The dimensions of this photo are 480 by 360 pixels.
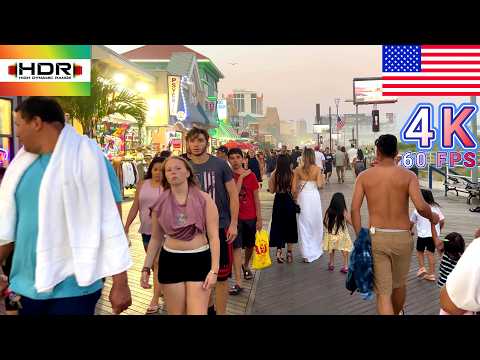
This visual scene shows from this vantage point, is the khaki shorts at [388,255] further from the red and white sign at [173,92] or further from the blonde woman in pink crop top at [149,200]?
the red and white sign at [173,92]

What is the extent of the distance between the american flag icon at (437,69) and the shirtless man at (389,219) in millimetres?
5900

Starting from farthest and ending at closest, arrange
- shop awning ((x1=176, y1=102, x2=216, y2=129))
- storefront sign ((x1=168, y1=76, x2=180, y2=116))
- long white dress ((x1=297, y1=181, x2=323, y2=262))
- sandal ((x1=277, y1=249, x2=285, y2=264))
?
shop awning ((x1=176, y1=102, x2=216, y2=129)), storefront sign ((x1=168, y1=76, x2=180, y2=116)), long white dress ((x1=297, y1=181, x2=323, y2=262)), sandal ((x1=277, y1=249, x2=285, y2=264))

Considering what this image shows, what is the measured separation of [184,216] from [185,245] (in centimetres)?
21

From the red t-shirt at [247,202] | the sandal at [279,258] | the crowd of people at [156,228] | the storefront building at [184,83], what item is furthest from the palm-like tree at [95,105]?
the storefront building at [184,83]

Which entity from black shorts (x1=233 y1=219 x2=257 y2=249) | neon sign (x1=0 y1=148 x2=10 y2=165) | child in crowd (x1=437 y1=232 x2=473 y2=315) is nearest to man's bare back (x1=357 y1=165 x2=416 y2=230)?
child in crowd (x1=437 y1=232 x2=473 y2=315)

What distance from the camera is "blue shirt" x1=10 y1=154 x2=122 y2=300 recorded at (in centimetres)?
246

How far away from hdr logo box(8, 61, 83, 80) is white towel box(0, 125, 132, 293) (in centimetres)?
823

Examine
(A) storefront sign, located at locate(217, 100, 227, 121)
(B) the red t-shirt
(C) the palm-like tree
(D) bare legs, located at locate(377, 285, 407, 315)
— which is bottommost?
(D) bare legs, located at locate(377, 285, 407, 315)

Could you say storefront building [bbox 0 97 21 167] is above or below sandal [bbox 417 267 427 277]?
above

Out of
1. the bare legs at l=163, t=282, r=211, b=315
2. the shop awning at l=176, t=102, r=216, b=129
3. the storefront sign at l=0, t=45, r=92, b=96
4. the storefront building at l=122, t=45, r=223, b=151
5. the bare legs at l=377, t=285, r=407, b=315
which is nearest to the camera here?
the bare legs at l=163, t=282, r=211, b=315

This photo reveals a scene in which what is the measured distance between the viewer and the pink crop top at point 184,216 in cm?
365

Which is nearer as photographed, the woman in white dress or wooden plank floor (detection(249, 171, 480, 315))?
wooden plank floor (detection(249, 171, 480, 315))

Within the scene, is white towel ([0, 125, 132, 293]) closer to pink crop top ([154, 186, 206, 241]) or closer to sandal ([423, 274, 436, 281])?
pink crop top ([154, 186, 206, 241])
